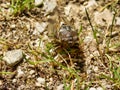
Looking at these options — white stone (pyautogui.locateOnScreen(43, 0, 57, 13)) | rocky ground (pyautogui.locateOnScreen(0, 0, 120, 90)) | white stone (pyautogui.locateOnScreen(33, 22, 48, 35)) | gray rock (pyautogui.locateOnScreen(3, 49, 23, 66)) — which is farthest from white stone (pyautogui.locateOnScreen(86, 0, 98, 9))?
Answer: gray rock (pyautogui.locateOnScreen(3, 49, 23, 66))

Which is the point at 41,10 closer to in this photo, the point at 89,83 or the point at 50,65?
the point at 50,65

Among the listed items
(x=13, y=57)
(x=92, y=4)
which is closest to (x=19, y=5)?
(x=13, y=57)

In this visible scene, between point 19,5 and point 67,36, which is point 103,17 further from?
point 19,5

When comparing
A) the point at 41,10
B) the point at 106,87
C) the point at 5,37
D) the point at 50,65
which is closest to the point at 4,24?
the point at 5,37

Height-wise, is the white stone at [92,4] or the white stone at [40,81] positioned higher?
the white stone at [92,4]

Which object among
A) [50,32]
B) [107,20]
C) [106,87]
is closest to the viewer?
[106,87]

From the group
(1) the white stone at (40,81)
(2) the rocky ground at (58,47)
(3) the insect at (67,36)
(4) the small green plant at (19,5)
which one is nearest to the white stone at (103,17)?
(2) the rocky ground at (58,47)

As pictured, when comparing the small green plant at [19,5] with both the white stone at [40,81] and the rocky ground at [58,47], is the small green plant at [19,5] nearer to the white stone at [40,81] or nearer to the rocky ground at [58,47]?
the rocky ground at [58,47]

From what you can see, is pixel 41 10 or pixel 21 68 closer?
pixel 21 68

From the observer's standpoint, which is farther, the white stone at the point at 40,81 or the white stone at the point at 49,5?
the white stone at the point at 49,5

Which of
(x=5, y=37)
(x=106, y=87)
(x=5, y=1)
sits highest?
(x=5, y=1)
